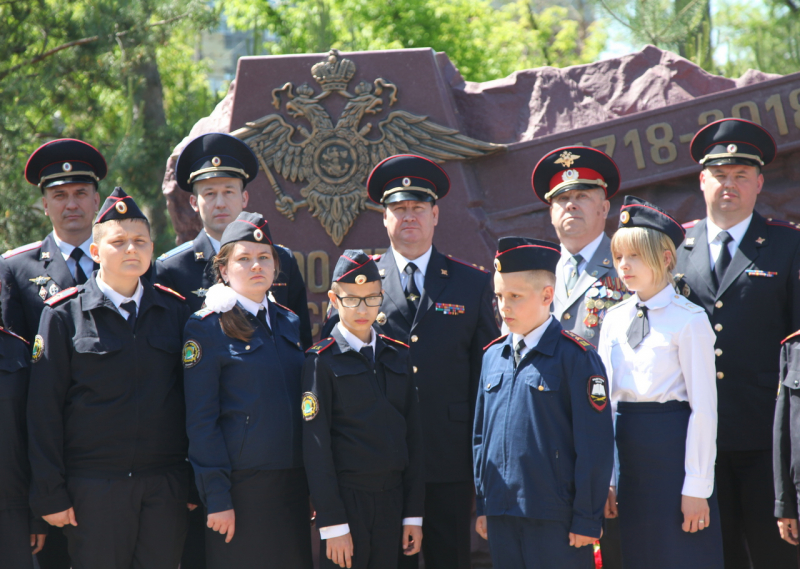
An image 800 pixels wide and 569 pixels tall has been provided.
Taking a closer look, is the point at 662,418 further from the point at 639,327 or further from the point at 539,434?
the point at 539,434

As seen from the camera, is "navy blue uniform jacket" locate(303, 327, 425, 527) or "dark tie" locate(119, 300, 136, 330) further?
"dark tie" locate(119, 300, 136, 330)

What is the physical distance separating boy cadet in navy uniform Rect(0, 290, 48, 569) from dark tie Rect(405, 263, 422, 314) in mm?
1687

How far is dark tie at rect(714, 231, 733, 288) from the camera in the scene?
11.4 feet

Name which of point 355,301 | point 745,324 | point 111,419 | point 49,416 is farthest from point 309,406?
point 745,324

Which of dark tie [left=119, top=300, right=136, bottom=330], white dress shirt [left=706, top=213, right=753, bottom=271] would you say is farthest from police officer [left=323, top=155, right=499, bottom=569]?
white dress shirt [left=706, top=213, right=753, bottom=271]

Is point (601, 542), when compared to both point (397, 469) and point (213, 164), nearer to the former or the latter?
point (397, 469)

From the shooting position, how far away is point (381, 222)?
4684 mm

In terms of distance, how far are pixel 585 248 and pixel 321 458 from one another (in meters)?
1.56


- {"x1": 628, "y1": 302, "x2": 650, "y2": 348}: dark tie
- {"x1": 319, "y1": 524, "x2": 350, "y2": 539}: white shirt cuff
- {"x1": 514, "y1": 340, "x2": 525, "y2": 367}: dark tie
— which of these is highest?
{"x1": 628, "y1": 302, "x2": 650, "y2": 348}: dark tie

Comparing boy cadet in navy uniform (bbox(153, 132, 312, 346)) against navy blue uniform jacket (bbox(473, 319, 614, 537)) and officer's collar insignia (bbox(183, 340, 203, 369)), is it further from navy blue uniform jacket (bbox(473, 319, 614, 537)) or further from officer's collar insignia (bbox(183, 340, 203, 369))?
navy blue uniform jacket (bbox(473, 319, 614, 537))

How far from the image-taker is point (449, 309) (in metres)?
3.49

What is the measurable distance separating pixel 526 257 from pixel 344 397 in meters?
0.89

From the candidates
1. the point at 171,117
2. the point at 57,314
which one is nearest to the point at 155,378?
the point at 57,314

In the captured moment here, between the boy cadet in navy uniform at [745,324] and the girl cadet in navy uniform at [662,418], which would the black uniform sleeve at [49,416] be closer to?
the girl cadet in navy uniform at [662,418]
